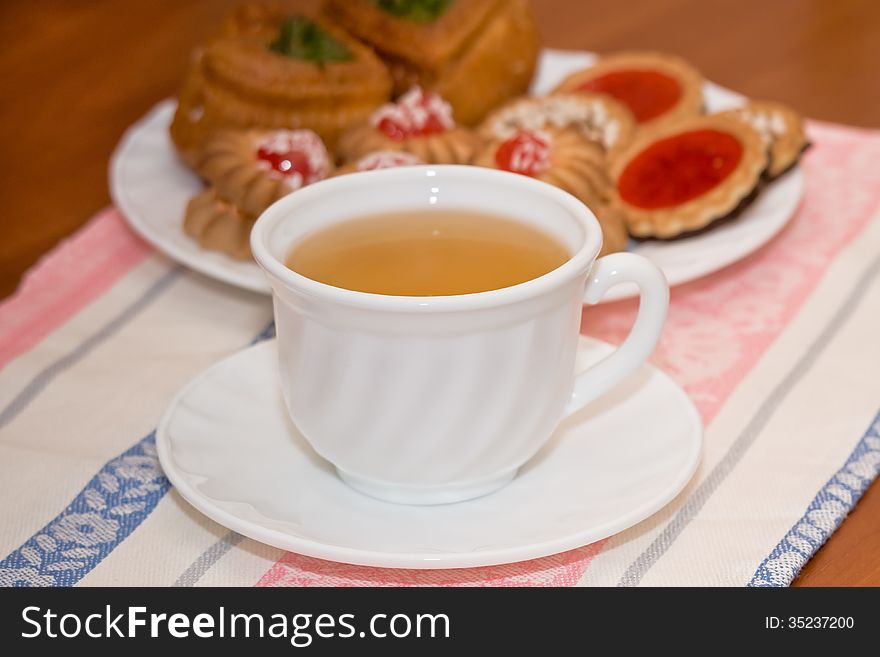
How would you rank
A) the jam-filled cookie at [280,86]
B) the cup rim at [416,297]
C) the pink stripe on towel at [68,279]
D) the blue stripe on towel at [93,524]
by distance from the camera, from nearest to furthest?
the cup rim at [416,297]
the blue stripe on towel at [93,524]
the pink stripe on towel at [68,279]
the jam-filled cookie at [280,86]

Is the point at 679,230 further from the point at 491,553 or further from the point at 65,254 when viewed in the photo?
the point at 65,254

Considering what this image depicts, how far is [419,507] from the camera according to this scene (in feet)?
3.35

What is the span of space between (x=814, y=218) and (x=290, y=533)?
1.00 metres

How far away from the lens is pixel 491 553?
3.04 ft

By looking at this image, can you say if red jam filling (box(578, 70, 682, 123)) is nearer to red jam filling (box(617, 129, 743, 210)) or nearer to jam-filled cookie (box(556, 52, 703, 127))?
jam-filled cookie (box(556, 52, 703, 127))

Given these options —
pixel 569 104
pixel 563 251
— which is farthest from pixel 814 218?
pixel 563 251

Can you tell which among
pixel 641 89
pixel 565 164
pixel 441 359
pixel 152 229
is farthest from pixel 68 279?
pixel 641 89

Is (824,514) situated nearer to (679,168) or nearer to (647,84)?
(679,168)

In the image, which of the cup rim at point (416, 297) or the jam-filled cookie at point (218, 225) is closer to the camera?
the cup rim at point (416, 297)

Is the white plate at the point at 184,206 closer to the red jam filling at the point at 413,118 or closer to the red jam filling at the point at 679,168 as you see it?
the red jam filling at the point at 679,168

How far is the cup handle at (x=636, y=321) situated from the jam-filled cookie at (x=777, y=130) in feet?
2.03

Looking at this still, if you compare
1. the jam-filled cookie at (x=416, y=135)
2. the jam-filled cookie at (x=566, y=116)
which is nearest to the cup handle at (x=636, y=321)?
the jam-filled cookie at (x=416, y=135)

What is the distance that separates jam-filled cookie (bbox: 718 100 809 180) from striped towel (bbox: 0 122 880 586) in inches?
3.6

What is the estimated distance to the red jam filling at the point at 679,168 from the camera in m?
1.55
